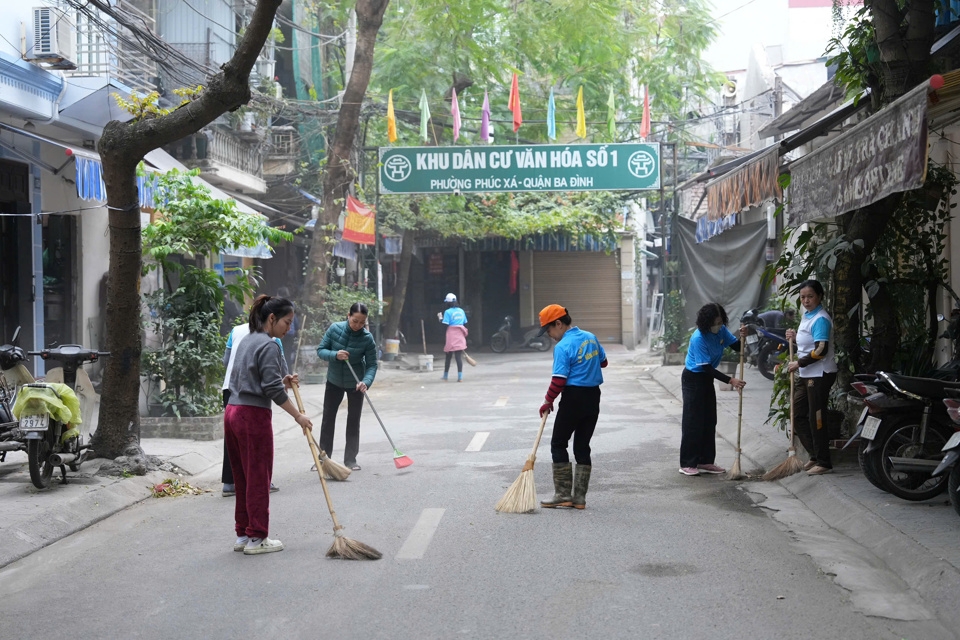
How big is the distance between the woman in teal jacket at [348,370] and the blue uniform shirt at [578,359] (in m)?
2.57

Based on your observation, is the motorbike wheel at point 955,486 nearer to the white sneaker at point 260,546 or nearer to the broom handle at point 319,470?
the broom handle at point 319,470

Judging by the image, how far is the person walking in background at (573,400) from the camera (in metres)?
7.66

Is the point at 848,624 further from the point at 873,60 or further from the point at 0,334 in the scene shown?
the point at 0,334

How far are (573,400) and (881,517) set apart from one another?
233 centimetres

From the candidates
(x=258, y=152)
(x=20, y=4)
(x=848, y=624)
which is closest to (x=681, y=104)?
(x=258, y=152)

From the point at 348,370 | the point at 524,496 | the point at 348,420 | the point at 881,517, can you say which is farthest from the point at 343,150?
the point at 881,517

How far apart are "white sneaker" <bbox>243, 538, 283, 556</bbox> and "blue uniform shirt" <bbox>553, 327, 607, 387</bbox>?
97.4 inches

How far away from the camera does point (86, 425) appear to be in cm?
963

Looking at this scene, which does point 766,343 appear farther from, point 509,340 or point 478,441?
point 509,340

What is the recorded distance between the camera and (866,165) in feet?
23.7

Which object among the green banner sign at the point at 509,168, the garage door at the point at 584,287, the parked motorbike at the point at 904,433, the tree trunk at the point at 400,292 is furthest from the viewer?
the garage door at the point at 584,287

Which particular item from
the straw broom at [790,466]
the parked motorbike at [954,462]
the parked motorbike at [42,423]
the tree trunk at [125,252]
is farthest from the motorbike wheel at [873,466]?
the parked motorbike at [42,423]

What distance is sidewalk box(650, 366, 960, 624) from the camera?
5395mm

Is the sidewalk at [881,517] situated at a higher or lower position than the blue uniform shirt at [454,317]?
lower
